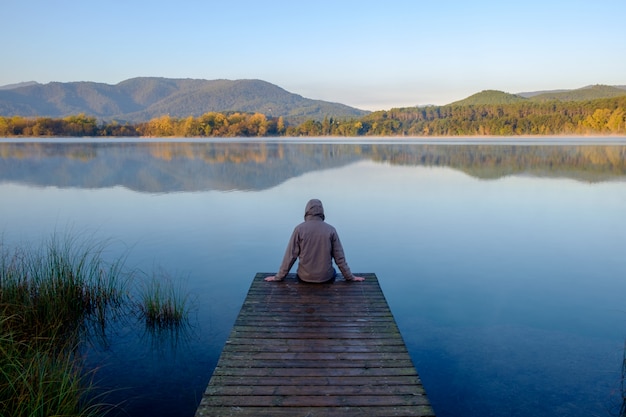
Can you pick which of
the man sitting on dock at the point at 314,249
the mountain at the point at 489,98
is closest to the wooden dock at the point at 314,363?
the man sitting on dock at the point at 314,249

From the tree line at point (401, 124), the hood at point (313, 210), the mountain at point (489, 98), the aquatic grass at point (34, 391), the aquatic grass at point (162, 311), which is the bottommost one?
the aquatic grass at point (162, 311)

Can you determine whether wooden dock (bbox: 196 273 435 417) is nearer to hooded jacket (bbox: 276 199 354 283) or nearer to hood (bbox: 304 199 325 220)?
hooded jacket (bbox: 276 199 354 283)

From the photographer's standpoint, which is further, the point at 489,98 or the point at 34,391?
the point at 489,98

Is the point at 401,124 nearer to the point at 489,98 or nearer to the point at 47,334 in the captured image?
the point at 489,98

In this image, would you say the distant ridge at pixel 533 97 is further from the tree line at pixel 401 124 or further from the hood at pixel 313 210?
the hood at pixel 313 210

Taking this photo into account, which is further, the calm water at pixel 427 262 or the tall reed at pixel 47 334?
the calm water at pixel 427 262

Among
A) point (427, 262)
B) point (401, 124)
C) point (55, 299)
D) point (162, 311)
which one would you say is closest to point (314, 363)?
point (162, 311)

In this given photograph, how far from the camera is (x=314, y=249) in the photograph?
5.17m

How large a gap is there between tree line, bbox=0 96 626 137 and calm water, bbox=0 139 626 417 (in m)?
61.9

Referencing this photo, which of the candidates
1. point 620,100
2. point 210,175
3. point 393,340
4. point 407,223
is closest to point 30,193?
point 210,175

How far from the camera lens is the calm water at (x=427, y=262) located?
421 cm

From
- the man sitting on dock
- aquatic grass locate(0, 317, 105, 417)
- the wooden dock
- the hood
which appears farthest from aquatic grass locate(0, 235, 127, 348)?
the hood

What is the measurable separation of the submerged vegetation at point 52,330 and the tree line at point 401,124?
75.1 m

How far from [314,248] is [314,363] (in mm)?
1841
